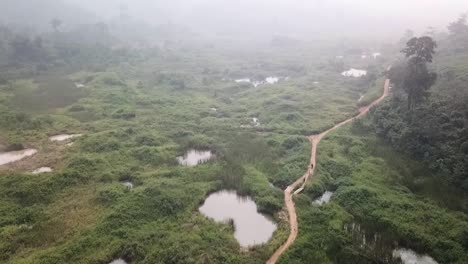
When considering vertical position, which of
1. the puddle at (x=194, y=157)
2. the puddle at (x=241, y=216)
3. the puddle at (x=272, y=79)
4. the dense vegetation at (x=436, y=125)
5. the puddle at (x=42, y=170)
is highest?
the dense vegetation at (x=436, y=125)

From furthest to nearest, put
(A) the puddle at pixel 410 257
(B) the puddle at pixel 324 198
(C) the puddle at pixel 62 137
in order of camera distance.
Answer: (C) the puddle at pixel 62 137
(B) the puddle at pixel 324 198
(A) the puddle at pixel 410 257

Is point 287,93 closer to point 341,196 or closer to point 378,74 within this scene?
point 378,74

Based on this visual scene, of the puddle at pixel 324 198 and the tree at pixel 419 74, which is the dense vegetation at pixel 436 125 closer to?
the tree at pixel 419 74

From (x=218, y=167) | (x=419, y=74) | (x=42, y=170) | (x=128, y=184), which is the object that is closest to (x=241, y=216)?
(x=218, y=167)

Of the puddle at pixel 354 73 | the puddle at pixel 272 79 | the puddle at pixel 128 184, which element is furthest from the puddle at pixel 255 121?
the puddle at pixel 354 73

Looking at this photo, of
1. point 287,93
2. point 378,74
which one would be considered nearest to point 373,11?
point 378,74

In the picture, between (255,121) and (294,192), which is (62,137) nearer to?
(255,121)

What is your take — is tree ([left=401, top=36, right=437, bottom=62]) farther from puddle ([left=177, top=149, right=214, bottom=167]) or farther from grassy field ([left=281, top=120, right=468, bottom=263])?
puddle ([left=177, top=149, right=214, bottom=167])

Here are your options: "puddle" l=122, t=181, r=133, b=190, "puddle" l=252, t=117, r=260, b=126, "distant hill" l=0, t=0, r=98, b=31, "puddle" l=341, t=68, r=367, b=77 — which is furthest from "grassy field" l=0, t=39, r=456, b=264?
"distant hill" l=0, t=0, r=98, b=31
